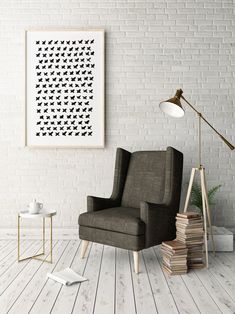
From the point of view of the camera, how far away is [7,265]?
3.25m

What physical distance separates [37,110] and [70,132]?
472mm

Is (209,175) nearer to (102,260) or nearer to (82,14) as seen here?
(102,260)

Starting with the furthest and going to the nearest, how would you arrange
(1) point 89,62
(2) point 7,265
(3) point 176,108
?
(1) point 89,62
(3) point 176,108
(2) point 7,265

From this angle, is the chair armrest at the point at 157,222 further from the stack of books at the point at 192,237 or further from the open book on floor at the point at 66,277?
the open book on floor at the point at 66,277

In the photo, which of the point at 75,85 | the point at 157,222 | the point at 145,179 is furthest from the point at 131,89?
the point at 157,222

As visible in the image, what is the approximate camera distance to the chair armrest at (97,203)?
3551 mm

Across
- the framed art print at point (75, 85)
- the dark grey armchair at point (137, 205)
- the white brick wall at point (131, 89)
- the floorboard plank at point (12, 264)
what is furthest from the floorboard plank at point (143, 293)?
the framed art print at point (75, 85)

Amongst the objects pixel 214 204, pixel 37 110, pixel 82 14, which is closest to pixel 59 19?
pixel 82 14

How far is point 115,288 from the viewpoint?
270cm

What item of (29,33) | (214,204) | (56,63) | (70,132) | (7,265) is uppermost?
(29,33)

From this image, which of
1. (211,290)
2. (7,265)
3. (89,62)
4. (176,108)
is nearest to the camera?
(211,290)

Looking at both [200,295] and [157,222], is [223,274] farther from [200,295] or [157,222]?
[157,222]

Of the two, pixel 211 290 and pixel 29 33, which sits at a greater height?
pixel 29 33

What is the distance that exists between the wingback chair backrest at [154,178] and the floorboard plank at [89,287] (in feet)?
2.12
